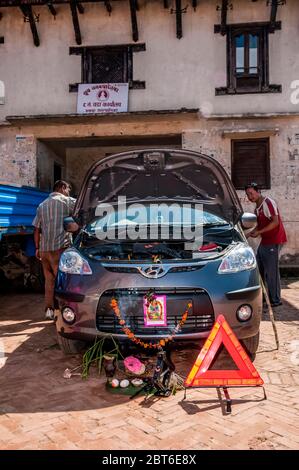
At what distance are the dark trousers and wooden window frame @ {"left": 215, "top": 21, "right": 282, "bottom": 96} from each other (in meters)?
6.79

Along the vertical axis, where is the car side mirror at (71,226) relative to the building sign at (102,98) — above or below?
below

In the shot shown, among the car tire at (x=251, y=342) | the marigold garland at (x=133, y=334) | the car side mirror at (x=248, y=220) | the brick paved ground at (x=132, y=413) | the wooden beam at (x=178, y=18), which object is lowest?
the brick paved ground at (x=132, y=413)

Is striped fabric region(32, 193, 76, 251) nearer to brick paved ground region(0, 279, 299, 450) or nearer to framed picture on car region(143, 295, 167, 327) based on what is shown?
brick paved ground region(0, 279, 299, 450)

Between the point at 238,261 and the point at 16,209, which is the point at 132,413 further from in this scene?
the point at 16,209

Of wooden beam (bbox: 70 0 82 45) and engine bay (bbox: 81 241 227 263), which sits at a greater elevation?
wooden beam (bbox: 70 0 82 45)

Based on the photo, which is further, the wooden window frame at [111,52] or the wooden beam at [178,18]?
the wooden window frame at [111,52]

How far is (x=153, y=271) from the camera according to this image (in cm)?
344

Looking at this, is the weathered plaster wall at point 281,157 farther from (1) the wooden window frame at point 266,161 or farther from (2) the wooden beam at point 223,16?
(2) the wooden beam at point 223,16

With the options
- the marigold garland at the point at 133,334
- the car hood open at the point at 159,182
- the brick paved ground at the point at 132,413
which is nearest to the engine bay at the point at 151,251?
the marigold garland at the point at 133,334

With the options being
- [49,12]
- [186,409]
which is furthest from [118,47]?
[186,409]

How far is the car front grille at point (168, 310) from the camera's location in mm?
3387

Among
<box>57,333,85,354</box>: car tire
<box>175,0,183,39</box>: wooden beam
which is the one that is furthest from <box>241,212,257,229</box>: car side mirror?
<box>175,0,183,39</box>: wooden beam

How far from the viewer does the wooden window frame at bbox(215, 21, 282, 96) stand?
11.4 m

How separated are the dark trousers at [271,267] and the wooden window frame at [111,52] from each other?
7.43 m
